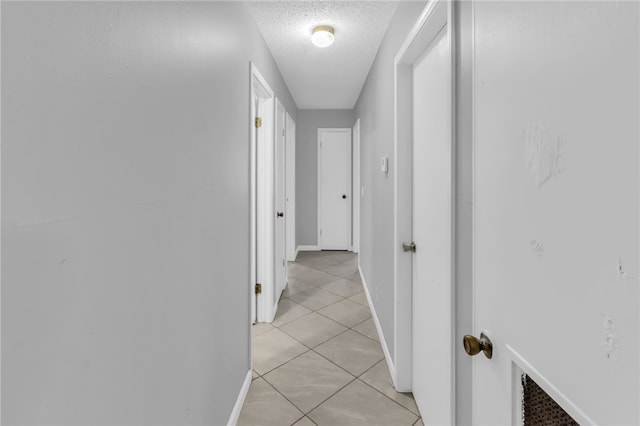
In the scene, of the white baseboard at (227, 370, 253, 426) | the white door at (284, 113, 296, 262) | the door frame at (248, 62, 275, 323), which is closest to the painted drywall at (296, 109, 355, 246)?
the white door at (284, 113, 296, 262)

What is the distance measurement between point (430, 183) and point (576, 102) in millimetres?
1017

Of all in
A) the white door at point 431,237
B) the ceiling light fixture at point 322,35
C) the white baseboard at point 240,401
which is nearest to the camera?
the white door at point 431,237

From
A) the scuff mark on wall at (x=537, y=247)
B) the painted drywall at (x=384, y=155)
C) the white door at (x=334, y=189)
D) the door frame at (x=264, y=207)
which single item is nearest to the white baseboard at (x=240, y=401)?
the door frame at (x=264, y=207)

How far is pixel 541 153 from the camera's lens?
0.61 meters

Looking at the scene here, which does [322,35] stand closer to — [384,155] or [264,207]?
[384,155]

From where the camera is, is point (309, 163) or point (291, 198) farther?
point (309, 163)

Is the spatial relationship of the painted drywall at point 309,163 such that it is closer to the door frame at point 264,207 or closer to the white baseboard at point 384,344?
the white baseboard at point 384,344

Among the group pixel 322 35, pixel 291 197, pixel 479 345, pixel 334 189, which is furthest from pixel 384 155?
pixel 334 189

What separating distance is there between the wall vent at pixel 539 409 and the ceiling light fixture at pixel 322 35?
2435mm

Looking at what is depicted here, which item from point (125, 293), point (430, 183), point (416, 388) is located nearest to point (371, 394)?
point (416, 388)

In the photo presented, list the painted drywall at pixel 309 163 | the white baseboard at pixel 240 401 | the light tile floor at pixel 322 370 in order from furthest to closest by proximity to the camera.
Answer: the painted drywall at pixel 309 163 → the light tile floor at pixel 322 370 → the white baseboard at pixel 240 401

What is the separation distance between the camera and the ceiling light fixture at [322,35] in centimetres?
236

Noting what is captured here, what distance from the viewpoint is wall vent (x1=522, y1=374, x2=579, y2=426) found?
1.91 ft

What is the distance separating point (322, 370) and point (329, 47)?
2.64m
